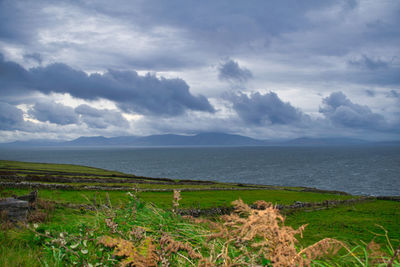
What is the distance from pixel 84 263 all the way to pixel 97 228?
974 millimetres

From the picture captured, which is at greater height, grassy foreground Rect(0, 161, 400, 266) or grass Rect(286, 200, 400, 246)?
grassy foreground Rect(0, 161, 400, 266)

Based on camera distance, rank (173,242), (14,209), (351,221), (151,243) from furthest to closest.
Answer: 1. (351,221)
2. (14,209)
3. (151,243)
4. (173,242)

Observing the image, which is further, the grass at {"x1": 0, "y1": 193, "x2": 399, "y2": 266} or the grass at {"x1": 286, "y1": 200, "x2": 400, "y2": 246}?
the grass at {"x1": 286, "y1": 200, "x2": 400, "y2": 246}

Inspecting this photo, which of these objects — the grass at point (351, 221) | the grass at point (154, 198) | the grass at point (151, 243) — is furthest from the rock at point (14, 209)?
the grass at point (351, 221)

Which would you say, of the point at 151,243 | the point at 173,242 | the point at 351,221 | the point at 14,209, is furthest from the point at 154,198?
the point at 173,242

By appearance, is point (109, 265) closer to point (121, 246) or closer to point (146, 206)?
point (121, 246)

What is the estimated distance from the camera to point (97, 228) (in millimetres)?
4094

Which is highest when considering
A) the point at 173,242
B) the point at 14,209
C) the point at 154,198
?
the point at 173,242

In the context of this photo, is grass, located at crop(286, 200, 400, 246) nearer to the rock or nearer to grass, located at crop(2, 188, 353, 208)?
grass, located at crop(2, 188, 353, 208)

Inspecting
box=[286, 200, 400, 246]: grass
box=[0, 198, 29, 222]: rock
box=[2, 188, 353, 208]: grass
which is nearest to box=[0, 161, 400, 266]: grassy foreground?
box=[0, 198, 29, 222]: rock

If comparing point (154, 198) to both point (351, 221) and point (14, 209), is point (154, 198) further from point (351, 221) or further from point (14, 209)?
point (14, 209)

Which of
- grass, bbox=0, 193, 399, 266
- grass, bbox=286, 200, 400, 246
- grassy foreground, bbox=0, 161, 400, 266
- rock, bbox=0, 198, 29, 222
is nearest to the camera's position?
grassy foreground, bbox=0, 161, 400, 266

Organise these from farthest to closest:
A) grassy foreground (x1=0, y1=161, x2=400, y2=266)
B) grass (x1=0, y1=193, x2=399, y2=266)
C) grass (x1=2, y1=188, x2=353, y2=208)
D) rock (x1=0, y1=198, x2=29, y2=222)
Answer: grass (x1=2, y1=188, x2=353, y2=208), rock (x1=0, y1=198, x2=29, y2=222), grass (x1=0, y1=193, x2=399, y2=266), grassy foreground (x1=0, y1=161, x2=400, y2=266)

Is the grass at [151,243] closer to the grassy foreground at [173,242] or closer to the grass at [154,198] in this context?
the grassy foreground at [173,242]
